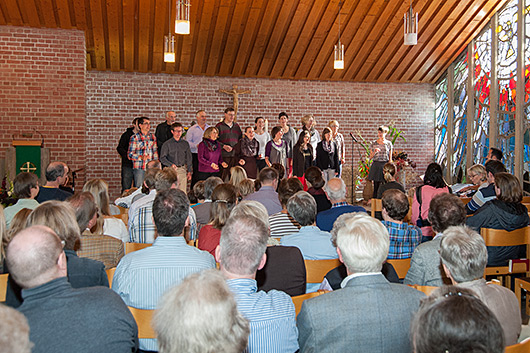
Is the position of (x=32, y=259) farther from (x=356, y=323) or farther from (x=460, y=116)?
(x=460, y=116)

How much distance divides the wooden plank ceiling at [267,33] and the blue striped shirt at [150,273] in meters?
8.07

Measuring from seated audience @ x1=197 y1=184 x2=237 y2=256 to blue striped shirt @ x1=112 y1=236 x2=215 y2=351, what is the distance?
42.6 inches

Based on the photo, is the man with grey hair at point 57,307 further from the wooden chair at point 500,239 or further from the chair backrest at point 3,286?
the wooden chair at point 500,239

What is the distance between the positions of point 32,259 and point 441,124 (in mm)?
13120

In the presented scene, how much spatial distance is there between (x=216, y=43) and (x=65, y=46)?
3.00 m

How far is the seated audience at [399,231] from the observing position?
4.26 m

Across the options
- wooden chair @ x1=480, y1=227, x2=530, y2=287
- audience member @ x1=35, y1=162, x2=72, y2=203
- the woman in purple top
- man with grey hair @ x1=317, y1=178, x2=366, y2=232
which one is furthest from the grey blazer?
the woman in purple top

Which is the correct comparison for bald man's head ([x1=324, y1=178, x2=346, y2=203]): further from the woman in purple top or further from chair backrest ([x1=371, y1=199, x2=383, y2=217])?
the woman in purple top

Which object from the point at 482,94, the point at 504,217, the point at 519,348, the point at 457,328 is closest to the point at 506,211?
the point at 504,217

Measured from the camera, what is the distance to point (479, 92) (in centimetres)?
1225

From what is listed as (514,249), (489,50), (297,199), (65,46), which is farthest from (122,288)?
(489,50)

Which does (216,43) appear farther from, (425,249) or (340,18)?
(425,249)

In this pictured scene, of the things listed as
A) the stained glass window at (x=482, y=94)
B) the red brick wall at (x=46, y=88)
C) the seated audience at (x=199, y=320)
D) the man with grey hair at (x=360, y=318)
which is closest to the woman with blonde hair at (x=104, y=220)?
the man with grey hair at (x=360, y=318)

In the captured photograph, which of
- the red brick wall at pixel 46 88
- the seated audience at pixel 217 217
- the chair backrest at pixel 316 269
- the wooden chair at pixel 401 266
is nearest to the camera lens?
the chair backrest at pixel 316 269
